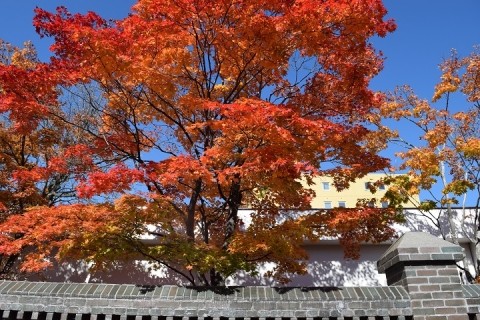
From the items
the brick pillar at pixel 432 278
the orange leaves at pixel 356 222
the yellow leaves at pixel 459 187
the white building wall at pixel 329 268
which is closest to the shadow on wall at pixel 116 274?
the white building wall at pixel 329 268

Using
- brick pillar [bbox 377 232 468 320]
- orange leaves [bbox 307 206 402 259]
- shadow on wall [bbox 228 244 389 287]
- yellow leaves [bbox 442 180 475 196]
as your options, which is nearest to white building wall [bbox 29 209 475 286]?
shadow on wall [bbox 228 244 389 287]

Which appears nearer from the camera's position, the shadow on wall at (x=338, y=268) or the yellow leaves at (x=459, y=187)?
the yellow leaves at (x=459, y=187)

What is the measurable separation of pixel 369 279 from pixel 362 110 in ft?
22.9

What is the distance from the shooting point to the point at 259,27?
930cm

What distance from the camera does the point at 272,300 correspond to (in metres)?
5.02

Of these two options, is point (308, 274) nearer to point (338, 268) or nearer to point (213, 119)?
point (338, 268)

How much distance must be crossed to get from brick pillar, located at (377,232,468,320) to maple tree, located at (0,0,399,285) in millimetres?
3206

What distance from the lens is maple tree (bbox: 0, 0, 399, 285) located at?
8.77 metres

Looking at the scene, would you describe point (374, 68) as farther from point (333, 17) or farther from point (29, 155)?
point (29, 155)

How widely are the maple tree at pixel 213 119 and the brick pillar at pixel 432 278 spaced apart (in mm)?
3206

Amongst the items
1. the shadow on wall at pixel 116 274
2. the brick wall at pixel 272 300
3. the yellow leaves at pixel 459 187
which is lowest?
the brick wall at pixel 272 300

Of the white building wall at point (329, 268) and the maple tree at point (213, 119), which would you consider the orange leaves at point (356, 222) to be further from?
the white building wall at point (329, 268)

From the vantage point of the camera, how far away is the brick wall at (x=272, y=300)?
4.95m

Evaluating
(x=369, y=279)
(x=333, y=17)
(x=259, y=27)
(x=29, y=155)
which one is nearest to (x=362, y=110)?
(x=333, y=17)
